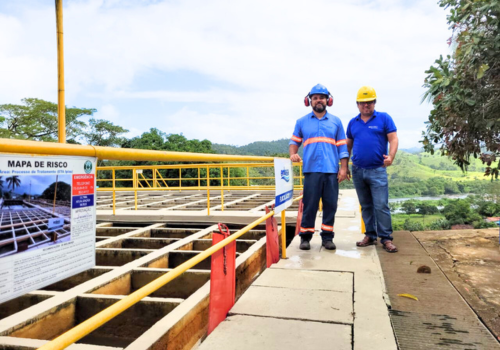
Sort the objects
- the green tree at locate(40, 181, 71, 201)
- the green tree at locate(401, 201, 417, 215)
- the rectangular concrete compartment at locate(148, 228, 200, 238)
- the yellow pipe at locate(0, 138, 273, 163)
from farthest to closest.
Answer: the green tree at locate(401, 201, 417, 215)
the rectangular concrete compartment at locate(148, 228, 200, 238)
the green tree at locate(40, 181, 71, 201)
the yellow pipe at locate(0, 138, 273, 163)

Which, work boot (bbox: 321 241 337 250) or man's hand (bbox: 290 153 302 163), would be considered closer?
man's hand (bbox: 290 153 302 163)

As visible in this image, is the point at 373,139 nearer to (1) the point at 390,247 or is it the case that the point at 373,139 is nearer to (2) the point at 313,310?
(1) the point at 390,247

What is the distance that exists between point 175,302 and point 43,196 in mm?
2559

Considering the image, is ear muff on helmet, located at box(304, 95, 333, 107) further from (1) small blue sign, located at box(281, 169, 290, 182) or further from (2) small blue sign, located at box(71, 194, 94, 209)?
(2) small blue sign, located at box(71, 194, 94, 209)

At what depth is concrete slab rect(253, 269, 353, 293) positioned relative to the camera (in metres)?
3.09

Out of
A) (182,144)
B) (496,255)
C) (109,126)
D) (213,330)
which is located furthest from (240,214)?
(109,126)

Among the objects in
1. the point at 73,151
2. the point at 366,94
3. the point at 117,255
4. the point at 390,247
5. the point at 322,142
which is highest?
the point at 366,94

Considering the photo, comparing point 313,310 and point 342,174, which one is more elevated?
point 342,174

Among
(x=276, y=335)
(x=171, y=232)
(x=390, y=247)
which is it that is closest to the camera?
(x=276, y=335)

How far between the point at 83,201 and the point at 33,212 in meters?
0.22

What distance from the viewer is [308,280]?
10.7 ft

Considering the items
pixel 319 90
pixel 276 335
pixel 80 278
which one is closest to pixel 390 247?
pixel 319 90

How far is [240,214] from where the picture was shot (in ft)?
23.4

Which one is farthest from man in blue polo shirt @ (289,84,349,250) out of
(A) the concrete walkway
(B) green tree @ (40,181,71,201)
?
(B) green tree @ (40,181,71,201)
